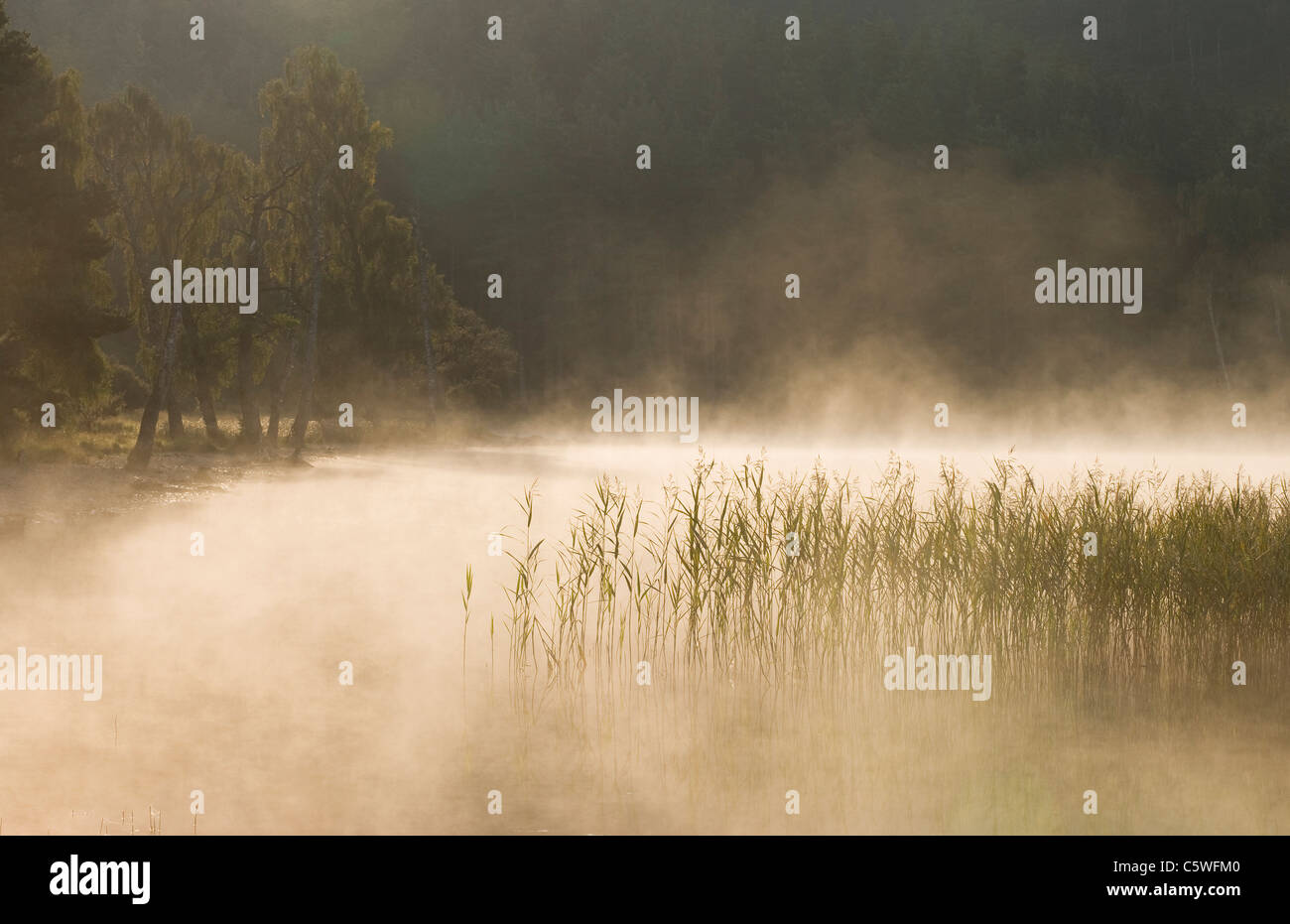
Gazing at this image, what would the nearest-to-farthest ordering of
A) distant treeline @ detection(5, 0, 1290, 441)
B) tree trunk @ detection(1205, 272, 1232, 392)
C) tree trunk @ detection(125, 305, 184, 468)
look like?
tree trunk @ detection(125, 305, 184, 468)
tree trunk @ detection(1205, 272, 1232, 392)
distant treeline @ detection(5, 0, 1290, 441)

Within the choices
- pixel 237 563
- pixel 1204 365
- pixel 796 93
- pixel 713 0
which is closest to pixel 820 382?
pixel 1204 365

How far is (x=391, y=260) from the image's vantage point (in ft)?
152

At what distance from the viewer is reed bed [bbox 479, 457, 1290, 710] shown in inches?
408

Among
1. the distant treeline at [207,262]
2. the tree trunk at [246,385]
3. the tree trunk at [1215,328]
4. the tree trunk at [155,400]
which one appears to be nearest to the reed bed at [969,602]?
the distant treeline at [207,262]

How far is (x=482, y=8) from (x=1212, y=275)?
90.4m

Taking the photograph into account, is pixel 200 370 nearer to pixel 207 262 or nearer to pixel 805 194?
pixel 207 262

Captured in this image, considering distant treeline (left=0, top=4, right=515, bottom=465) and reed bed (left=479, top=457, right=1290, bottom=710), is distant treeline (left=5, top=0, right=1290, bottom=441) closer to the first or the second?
distant treeline (left=0, top=4, right=515, bottom=465)

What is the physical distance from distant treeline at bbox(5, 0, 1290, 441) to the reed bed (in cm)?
4586

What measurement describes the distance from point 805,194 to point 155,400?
70192mm

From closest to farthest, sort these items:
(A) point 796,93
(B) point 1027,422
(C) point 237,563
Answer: (C) point 237,563 < (B) point 1027,422 < (A) point 796,93

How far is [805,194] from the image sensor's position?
92.9 metres

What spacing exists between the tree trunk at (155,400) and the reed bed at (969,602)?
21.0 metres

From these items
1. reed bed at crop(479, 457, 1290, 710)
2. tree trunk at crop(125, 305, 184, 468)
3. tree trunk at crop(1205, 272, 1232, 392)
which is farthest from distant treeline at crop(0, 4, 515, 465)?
tree trunk at crop(1205, 272, 1232, 392)
